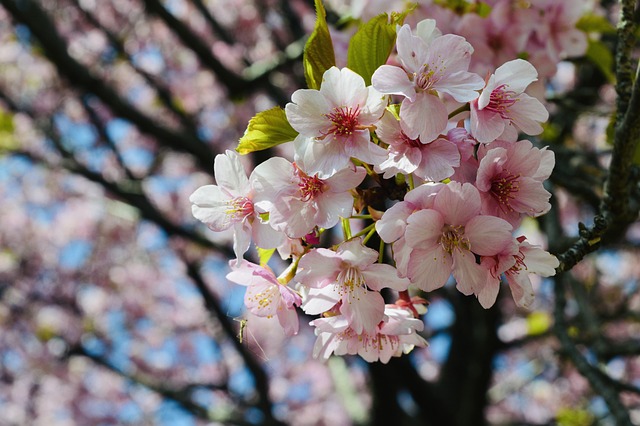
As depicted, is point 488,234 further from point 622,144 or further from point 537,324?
point 537,324

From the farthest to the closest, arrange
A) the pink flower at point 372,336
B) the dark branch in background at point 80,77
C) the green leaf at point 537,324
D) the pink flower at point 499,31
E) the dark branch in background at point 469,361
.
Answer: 1. the green leaf at point 537,324
2. the dark branch in background at point 469,361
3. the dark branch in background at point 80,77
4. the pink flower at point 499,31
5. the pink flower at point 372,336

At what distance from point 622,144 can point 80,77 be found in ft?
7.51

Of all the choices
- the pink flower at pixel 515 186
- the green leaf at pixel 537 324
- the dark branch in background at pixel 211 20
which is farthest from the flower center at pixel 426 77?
the green leaf at pixel 537 324

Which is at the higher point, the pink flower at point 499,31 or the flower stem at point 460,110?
the pink flower at point 499,31

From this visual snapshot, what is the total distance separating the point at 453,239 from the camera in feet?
2.50

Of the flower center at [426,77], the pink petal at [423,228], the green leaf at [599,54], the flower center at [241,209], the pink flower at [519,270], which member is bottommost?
the pink flower at [519,270]

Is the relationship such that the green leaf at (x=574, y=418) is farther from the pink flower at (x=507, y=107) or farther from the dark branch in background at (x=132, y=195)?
the pink flower at (x=507, y=107)

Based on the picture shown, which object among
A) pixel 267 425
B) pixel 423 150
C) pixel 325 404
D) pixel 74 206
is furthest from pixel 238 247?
pixel 74 206

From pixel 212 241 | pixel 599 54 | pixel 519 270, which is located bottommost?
pixel 519 270

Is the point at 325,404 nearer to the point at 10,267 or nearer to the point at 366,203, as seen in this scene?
the point at 10,267

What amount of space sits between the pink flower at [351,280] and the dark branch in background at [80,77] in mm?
2191

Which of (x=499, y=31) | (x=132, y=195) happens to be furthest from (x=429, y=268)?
(x=132, y=195)

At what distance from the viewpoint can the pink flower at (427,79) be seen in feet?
2.48

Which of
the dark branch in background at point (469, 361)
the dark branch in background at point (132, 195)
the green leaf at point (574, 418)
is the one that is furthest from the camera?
the green leaf at point (574, 418)
